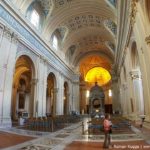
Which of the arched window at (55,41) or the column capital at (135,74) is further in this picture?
the arched window at (55,41)

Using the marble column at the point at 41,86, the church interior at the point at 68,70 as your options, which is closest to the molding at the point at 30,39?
the church interior at the point at 68,70

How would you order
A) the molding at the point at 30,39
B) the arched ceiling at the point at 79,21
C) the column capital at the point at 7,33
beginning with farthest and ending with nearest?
the arched ceiling at the point at 79,21, the molding at the point at 30,39, the column capital at the point at 7,33

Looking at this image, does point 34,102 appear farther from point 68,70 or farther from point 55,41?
point 68,70

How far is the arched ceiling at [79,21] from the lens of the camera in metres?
16.9

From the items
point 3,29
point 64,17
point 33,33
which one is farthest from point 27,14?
point 64,17

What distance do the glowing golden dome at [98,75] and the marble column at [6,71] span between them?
83.0ft

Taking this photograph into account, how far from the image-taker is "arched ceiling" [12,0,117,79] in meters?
16.9

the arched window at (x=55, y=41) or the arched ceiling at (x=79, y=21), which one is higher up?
the arched ceiling at (x=79, y=21)

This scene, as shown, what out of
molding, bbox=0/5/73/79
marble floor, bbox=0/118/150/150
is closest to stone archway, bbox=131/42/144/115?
marble floor, bbox=0/118/150/150

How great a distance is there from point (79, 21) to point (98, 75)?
1754cm

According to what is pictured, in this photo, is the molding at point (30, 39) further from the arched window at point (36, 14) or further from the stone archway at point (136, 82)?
the stone archway at point (136, 82)

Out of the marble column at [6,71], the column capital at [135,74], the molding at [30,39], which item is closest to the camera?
the marble column at [6,71]

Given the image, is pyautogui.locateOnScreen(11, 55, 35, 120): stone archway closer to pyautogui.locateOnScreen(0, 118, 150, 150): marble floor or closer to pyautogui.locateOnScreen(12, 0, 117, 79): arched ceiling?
pyautogui.locateOnScreen(12, 0, 117, 79): arched ceiling

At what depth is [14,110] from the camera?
68.6 ft
